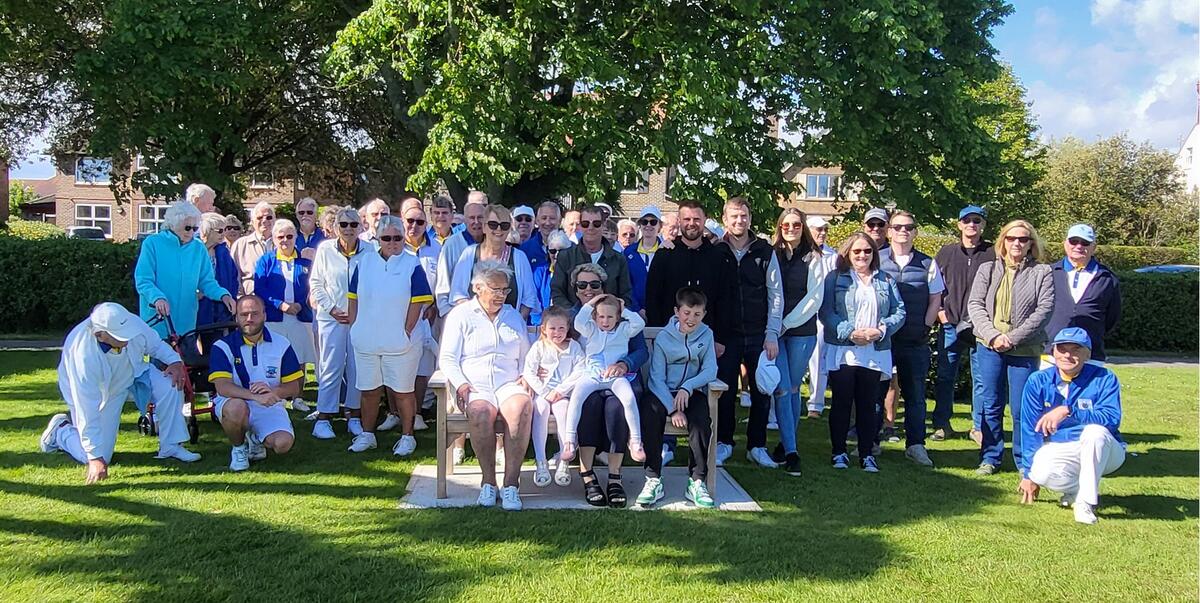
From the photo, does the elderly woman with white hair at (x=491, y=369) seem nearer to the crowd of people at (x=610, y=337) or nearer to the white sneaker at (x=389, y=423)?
the crowd of people at (x=610, y=337)

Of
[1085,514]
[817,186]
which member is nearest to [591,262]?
[1085,514]

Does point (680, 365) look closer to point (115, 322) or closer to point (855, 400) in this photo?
point (855, 400)

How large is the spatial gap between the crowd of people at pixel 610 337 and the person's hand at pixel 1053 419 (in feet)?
→ 0.05

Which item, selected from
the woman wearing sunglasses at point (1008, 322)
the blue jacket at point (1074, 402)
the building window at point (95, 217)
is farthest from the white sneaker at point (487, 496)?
the building window at point (95, 217)

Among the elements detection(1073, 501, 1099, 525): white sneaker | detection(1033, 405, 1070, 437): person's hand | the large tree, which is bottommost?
detection(1073, 501, 1099, 525): white sneaker

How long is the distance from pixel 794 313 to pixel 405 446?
2970mm

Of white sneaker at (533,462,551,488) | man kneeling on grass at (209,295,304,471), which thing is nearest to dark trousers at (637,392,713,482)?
white sneaker at (533,462,551,488)

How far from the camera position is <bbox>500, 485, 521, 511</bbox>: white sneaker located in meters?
4.97

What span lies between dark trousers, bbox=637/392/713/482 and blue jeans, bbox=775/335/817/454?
3.21 feet

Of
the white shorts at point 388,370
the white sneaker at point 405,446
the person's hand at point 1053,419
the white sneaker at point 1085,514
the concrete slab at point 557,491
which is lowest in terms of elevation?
the white sneaker at point 1085,514

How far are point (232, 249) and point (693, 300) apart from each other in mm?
4619

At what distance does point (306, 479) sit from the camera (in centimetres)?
554

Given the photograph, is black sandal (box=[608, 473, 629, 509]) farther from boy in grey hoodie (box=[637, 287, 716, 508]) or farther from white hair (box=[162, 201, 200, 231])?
white hair (box=[162, 201, 200, 231])

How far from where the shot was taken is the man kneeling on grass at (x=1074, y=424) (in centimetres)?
507
